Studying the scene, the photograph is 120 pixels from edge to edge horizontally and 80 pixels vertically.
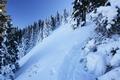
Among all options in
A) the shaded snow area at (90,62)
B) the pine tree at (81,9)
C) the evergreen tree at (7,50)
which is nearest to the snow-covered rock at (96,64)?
the shaded snow area at (90,62)

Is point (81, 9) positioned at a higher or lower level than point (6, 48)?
higher

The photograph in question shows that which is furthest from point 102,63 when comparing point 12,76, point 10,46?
point 10,46

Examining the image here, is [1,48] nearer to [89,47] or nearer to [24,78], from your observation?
[24,78]

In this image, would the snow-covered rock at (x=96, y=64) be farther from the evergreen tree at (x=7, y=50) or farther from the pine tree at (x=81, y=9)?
the pine tree at (x=81, y=9)

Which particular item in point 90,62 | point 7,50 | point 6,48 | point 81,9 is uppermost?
point 81,9

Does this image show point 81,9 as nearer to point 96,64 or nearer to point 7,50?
point 7,50

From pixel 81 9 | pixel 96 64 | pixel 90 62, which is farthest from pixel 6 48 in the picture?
pixel 96 64

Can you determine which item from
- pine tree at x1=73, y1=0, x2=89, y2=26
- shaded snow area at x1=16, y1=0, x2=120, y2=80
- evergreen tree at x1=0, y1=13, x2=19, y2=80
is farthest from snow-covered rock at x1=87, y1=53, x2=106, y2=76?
pine tree at x1=73, y1=0, x2=89, y2=26

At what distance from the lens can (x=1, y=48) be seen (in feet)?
88.8

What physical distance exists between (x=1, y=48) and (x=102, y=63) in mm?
15655

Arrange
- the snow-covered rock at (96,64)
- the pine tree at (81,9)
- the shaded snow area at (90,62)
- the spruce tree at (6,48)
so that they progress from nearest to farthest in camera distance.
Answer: the shaded snow area at (90,62) → the snow-covered rock at (96,64) → the spruce tree at (6,48) → the pine tree at (81,9)

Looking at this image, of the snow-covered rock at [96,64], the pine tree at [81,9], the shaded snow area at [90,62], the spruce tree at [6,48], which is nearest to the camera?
the shaded snow area at [90,62]

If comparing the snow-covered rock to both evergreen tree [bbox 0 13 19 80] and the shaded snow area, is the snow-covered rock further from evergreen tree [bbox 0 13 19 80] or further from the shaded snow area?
evergreen tree [bbox 0 13 19 80]

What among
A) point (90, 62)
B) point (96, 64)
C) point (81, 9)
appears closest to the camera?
point (96, 64)
